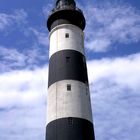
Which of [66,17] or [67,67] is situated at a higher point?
[66,17]

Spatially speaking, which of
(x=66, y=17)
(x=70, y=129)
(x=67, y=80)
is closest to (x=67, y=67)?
(x=67, y=80)

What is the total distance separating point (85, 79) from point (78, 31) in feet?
17.4

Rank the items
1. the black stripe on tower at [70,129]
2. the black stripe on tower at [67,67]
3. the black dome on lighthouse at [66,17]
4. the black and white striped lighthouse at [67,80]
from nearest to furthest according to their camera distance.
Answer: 1. the black stripe on tower at [70,129]
2. the black and white striped lighthouse at [67,80]
3. the black stripe on tower at [67,67]
4. the black dome on lighthouse at [66,17]

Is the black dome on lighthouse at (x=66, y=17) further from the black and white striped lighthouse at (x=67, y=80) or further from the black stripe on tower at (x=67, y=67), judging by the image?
the black stripe on tower at (x=67, y=67)

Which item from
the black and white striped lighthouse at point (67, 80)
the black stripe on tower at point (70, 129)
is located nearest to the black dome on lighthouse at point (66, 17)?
the black and white striped lighthouse at point (67, 80)

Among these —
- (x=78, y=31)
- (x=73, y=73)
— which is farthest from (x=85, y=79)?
(x=78, y=31)

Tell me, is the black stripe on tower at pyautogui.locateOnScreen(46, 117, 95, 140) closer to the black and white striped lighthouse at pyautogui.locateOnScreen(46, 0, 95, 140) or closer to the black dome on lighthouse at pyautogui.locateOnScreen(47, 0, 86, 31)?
the black and white striped lighthouse at pyautogui.locateOnScreen(46, 0, 95, 140)

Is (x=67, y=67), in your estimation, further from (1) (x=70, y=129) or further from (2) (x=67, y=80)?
(1) (x=70, y=129)

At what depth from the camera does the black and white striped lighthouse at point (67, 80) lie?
2620cm

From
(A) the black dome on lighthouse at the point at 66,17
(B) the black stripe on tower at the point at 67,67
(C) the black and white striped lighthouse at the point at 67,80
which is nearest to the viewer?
(C) the black and white striped lighthouse at the point at 67,80

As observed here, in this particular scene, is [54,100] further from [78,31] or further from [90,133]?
[78,31]

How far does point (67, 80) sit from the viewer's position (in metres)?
28.0

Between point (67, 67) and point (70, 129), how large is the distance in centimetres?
563

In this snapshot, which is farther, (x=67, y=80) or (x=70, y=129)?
(x=67, y=80)
